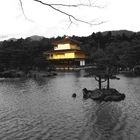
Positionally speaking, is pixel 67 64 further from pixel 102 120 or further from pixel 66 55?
pixel 102 120

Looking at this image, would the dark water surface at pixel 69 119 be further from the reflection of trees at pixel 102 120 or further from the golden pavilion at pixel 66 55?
the golden pavilion at pixel 66 55

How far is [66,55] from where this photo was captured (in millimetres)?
104250

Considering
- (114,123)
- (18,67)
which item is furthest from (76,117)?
(18,67)

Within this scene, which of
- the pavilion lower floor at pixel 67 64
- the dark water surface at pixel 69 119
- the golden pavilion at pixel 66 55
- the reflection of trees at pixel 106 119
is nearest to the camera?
the dark water surface at pixel 69 119

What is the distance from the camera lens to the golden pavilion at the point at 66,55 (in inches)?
3996

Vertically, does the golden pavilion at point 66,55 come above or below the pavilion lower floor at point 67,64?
above

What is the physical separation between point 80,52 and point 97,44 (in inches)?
1110

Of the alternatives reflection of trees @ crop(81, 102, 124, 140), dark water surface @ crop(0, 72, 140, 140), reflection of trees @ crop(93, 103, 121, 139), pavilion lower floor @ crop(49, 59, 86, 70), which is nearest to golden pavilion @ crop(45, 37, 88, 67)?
pavilion lower floor @ crop(49, 59, 86, 70)

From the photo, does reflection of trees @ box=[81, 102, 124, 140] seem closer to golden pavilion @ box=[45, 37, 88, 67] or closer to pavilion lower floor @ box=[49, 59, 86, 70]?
pavilion lower floor @ box=[49, 59, 86, 70]

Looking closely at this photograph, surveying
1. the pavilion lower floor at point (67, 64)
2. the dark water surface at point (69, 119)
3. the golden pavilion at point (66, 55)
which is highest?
the golden pavilion at point (66, 55)

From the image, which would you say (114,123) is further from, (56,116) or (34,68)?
(34,68)

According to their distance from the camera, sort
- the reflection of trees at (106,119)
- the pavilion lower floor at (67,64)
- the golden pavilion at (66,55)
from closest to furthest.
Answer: the reflection of trees at (106,119)
the pavilion lower floor at (67,64)
the golden pavilion at (66,55)

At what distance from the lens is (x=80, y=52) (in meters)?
106

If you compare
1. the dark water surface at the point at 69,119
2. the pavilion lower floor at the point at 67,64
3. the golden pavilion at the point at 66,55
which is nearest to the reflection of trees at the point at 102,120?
the dark water surface at the point at 69,119
